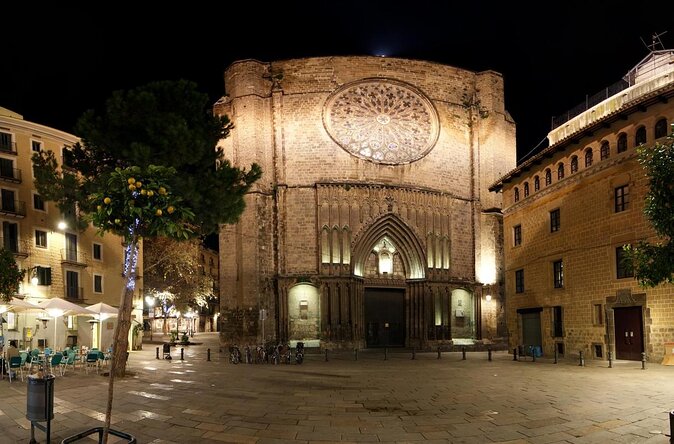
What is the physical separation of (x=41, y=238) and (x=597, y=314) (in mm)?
29859

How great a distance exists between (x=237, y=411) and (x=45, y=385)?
4284 mm

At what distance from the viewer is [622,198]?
22641mm

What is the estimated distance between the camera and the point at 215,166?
22000 millimetres

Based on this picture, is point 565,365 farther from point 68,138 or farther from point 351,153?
point 68,138

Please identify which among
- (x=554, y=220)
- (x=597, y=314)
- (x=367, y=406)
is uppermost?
(x=554, y=220)

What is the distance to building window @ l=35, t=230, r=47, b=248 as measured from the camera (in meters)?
32.0

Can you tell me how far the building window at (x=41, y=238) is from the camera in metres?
32.0

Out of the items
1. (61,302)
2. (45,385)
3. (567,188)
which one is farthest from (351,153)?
(45,385)

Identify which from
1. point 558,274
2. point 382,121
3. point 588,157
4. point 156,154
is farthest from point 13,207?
point 588,157

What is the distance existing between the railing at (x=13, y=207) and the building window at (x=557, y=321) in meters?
29.1

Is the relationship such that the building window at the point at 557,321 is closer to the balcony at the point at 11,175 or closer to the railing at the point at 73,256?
the railing at the point at 73,256

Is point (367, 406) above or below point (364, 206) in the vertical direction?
below

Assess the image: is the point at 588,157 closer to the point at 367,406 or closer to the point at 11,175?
the point at 367,406

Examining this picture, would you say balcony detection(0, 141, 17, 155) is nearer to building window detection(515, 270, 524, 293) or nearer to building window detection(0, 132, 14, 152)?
building window detection(0, 132, 14, 152)
